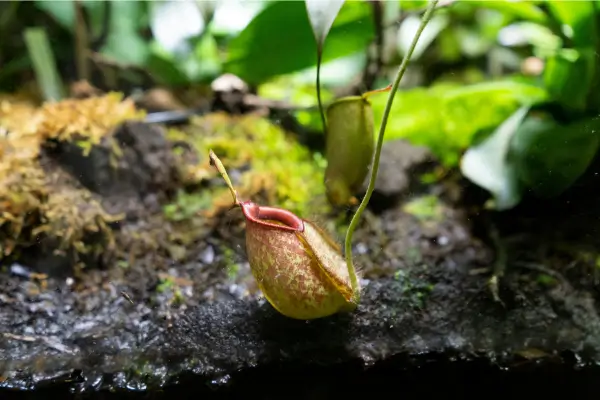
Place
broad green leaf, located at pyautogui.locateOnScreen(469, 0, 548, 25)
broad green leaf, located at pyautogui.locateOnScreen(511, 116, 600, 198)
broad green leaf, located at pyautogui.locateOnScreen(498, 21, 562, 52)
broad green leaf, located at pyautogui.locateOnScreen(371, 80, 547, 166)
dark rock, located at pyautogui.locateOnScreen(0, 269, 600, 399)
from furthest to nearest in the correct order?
1. broad green leaf, located at pyautogui.locateOnScreen(498, 21, 562, 52)
2. broad green leaf, located at pyautogui.locateOnScreen(371, 80, 547, 166)
3. broad green leaf, located at pyautogui.locateOnScreen(469, 0, 548, 25)
4. broad green leaf, located at pyautogui.locateOnScreen(511, 116, 600, 198)
5. dark rock, located at pyautogui.locateOnScreen(0, 269, 600, 399)

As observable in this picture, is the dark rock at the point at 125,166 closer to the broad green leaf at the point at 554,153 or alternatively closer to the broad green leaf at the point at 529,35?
the broad green leaf at the point at 554,153

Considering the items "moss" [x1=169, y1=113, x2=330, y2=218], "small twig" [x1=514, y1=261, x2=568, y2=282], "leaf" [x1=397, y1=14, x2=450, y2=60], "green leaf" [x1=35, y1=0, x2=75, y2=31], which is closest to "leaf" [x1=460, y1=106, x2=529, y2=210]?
"small twig" [x1=514, y1=261, x2=568, y2=282]

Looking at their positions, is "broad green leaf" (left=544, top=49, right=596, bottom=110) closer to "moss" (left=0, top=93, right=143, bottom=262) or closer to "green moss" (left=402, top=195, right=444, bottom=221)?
"green moss" (left=402, top=195, right=444, bottom=221)

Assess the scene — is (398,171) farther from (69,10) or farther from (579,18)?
(69,10)

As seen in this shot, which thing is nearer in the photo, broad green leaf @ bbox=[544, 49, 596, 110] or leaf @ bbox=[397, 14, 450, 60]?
broad green leaf @ bbox=[544, 49, 596, 110]

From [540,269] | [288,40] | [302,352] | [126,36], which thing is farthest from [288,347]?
[126,36]
